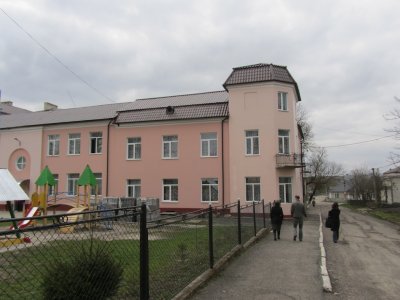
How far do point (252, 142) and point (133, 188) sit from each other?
9.80 meters

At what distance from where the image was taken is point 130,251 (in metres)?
7.16

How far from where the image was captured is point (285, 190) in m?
25.8

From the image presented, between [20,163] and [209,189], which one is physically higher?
[20,163]

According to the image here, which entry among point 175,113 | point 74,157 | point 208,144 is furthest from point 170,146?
point 74,157

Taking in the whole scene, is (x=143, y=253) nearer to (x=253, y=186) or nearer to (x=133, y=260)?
(x=133, y=260)

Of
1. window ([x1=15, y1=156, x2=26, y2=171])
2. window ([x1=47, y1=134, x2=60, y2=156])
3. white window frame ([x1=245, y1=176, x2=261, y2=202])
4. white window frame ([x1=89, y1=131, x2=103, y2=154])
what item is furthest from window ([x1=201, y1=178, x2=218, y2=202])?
window ([x1=15, y1=156, x2=26, y2=171])

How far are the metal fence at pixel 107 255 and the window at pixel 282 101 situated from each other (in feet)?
62.3

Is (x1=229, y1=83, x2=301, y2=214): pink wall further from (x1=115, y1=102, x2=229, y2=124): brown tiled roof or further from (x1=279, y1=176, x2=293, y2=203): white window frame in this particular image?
(x1=115, y1=102, x2=229, y2=124): brown tiled roof

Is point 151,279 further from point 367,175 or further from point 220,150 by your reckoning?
point 367,175

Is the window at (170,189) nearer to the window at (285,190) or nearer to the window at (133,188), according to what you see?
the window at (133,188)

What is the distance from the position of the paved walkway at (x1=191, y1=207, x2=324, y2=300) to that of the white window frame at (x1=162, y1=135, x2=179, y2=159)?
17.0 meters

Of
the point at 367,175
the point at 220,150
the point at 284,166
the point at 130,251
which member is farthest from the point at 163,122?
the point at 367,175

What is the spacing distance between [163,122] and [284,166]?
31.4 feet

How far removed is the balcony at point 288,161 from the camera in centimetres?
2543
